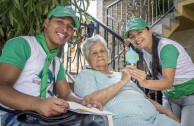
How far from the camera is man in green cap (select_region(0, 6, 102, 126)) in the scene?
5.22ft

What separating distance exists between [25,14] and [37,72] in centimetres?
64

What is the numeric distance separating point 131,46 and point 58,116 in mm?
1517

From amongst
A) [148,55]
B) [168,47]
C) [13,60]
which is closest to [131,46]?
[148,55]

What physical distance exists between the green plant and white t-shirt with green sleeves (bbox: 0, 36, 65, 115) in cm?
37

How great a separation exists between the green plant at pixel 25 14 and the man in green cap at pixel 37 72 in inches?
8.0

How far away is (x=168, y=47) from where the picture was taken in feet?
8.14

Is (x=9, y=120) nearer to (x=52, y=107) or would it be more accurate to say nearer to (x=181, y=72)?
(x=52, y=107)

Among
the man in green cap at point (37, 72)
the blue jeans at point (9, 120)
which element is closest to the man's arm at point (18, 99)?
the man in green cap at point (37, 72)

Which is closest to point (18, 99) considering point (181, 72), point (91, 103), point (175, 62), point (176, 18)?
point (91, 103)

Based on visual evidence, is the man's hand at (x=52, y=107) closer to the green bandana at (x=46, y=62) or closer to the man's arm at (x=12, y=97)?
the man's arm at (x=12, y=97)

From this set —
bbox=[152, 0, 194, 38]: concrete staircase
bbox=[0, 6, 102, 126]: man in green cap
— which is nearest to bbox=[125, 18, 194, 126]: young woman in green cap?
bbox=[0, 6, 102, 126]: man in green cap

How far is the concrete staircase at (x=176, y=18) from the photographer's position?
21.1 feet

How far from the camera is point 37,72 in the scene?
1.98 metres

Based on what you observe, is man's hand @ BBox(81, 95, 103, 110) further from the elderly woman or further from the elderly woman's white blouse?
the elderly woman's white blouse
